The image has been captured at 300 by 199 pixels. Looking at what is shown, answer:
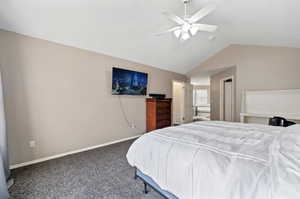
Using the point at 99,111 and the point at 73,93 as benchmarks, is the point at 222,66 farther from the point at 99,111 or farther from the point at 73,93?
the point at 73,93

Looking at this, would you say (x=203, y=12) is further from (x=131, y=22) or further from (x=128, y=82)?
(x=128, y=82)

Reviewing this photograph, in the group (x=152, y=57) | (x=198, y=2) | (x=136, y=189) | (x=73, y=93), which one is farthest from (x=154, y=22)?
(x=136, y=189)

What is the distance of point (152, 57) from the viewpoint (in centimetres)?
422

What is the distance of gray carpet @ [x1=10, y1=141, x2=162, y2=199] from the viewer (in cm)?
170

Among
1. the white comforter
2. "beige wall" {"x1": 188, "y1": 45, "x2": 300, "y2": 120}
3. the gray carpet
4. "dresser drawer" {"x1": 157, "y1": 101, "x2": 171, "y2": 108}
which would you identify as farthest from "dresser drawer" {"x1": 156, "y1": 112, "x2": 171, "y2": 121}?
the white comforter

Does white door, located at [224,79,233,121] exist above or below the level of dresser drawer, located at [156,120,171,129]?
above

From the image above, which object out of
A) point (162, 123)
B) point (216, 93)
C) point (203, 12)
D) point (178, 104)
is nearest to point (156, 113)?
point (162, 123)

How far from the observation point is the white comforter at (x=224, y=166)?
76 centimetres

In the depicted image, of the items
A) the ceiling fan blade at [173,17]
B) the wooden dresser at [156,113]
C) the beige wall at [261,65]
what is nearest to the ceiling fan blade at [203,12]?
the ceiling fan blade at [173,17]

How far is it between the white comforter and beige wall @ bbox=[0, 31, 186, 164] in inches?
83.2

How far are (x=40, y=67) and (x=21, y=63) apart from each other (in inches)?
10.3

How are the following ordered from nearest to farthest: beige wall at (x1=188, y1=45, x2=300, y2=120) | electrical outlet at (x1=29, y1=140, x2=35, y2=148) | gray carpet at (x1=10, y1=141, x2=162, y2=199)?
gray carpet at (x1=10, y1=141, x2=162, y2=199) < electrical outlet at (x1=29, y1=140, x2=35, y2=148) < beige wall at (x1=188, y1=45, x2=300, y2=120)

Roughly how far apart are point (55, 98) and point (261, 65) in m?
5.35

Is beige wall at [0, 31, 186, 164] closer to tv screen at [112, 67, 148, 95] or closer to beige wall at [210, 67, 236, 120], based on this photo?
tv screen at [112, 67, 148, 95]
